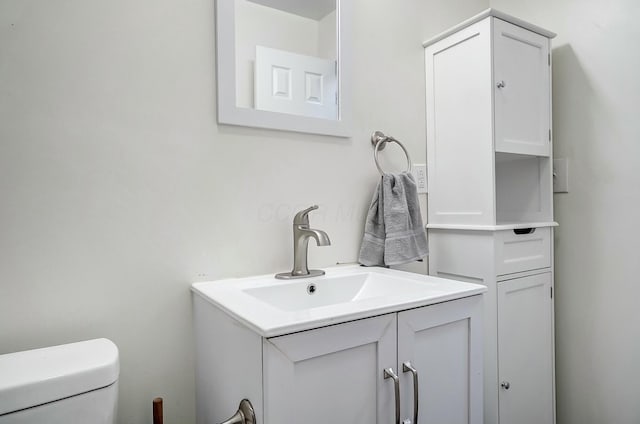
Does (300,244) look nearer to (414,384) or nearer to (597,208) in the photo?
(414,384)

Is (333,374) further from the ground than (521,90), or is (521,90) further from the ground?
(521,90)

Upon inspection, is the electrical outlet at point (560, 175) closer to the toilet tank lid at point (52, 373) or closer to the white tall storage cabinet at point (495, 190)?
the white tall storage cabinet at point (495, 190)

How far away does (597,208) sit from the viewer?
134cm

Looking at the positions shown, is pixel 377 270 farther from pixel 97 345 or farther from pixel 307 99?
pixel 97 345

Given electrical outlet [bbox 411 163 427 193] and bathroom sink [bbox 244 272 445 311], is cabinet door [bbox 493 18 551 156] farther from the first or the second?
bathroom sink [bbox 244 272 445 311]

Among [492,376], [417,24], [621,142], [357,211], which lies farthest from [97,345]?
[621,142]

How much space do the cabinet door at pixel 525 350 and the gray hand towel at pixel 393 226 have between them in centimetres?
33

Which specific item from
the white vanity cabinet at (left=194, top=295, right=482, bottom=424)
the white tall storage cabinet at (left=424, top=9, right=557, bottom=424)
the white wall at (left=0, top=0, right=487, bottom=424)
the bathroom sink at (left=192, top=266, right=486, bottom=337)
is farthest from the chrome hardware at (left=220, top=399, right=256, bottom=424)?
the white tall storage cabinet at (left=424, top=9, right=557, bottom=424)

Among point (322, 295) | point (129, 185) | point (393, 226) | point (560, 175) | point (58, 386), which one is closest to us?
point (58, 386)

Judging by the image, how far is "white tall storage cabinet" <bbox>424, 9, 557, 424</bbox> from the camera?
123cm

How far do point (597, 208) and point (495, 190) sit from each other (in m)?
0.39

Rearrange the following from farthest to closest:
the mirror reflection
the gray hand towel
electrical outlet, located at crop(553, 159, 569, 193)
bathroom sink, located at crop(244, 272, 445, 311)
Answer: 1. electrical outlet, located at crop(553, 159, 569, 193)
2. the gray hand towel
3. the mirror reflection
4. bathroom sink, located at crop(244, 272, 445, 311)

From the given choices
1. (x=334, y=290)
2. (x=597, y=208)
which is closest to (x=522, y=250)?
(x=597, y=208)

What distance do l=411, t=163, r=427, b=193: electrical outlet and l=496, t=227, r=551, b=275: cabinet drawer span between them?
0.35 metres
